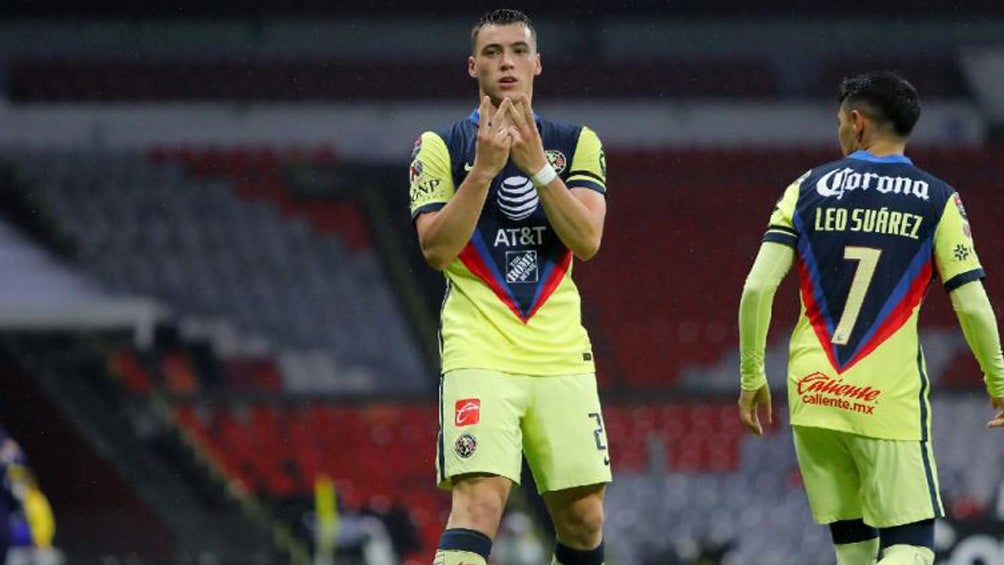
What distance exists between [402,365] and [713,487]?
5249 mm

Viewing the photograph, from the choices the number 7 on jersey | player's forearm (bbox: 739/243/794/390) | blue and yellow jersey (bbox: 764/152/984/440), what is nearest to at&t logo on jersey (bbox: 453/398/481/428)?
player's forearm (bbox: 739/243/794/390)

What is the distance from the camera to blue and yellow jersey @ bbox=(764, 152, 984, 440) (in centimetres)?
572

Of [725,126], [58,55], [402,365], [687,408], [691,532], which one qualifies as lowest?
[691,532]

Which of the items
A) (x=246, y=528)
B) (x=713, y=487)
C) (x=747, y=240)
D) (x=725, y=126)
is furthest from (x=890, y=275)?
(x=725, y=126)

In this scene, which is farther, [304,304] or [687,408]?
[304,304]

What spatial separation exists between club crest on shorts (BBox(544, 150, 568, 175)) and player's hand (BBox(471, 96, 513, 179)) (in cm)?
38

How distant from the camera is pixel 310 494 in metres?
16.2

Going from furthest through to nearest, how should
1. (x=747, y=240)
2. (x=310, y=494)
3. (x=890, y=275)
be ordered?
(x=747, y=240)
(x=310, y=494)
(x=890, y=275)

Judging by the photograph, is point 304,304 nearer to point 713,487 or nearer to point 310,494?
point 310,494

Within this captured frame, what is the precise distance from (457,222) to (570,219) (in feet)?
1.12

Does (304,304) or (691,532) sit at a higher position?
(304,304)

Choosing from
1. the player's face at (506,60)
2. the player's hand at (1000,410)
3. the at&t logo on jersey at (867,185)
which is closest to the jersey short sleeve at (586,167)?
the player's face at (506,60)

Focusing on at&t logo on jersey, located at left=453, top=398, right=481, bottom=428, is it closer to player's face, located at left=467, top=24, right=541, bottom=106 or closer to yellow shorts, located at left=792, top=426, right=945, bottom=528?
player's face, located at left=467, top=24, right=541, bottom=106

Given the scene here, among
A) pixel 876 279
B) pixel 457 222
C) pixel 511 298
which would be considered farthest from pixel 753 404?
pixel 457 222
